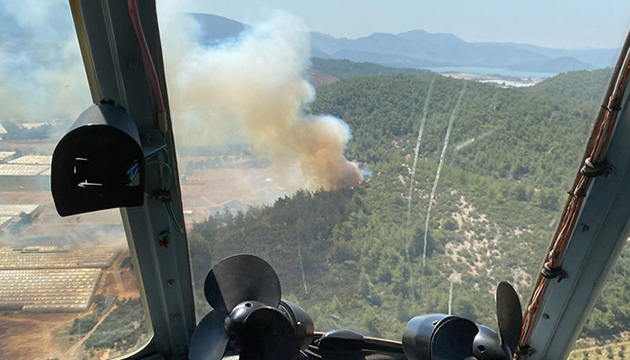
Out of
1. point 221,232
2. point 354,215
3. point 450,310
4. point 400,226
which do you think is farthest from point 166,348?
point 450,310

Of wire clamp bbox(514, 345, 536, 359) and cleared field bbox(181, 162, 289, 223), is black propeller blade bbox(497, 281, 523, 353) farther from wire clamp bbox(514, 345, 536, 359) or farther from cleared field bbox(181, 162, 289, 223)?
cleared field bbox(181, 162, 289, 223)

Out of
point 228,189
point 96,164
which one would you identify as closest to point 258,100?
point 228,189

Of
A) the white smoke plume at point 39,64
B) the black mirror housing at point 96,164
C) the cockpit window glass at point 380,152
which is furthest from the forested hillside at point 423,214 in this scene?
the white smoke plume at point 39,64

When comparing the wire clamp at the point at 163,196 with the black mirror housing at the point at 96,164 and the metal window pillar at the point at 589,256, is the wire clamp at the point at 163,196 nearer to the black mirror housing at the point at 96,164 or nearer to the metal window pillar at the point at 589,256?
the black mirror housing at the point at 96,164

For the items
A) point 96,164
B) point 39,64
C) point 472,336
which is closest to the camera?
point 96,164

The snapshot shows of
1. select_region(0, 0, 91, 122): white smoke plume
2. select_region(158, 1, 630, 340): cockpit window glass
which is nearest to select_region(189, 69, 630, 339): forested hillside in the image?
select_region(158, 1, 630, 340): cockpit window glass

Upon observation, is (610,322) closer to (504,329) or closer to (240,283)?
(504,329)

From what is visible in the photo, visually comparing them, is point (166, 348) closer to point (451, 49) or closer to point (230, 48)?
point (230, 48)
